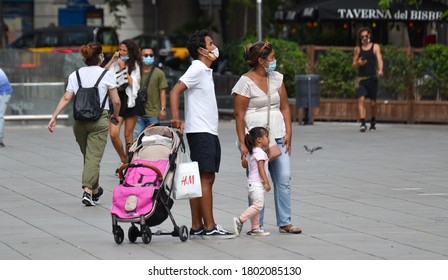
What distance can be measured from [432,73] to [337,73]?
1.90m

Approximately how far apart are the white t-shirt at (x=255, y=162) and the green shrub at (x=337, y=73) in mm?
13906

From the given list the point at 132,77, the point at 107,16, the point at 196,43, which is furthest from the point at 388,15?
the point at 107,16

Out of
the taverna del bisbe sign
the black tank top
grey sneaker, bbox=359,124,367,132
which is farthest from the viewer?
the taverna del bisbe sign

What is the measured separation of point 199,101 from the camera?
1098 cm

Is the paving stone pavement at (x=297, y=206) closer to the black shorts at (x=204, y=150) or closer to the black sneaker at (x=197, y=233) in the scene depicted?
the black sneaker at (x=197, y=233)

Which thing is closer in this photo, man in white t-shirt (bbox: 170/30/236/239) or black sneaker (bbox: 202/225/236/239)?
man in white t-shirt (bbox: 170/30/236/239)

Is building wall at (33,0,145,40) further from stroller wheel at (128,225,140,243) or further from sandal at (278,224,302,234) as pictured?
stroller wheel at (128,225,140,243)

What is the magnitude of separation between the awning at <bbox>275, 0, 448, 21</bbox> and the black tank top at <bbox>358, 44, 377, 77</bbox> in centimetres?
418

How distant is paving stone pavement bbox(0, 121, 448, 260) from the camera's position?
1037cm

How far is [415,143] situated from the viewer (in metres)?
20.6

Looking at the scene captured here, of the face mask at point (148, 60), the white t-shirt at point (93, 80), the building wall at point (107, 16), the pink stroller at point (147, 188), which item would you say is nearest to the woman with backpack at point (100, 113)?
the white t-shirt at point (93, 80)

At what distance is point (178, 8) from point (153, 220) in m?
42.0

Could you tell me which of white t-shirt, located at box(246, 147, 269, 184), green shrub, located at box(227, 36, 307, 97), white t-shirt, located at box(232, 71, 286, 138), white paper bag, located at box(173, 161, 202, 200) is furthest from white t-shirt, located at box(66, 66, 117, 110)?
green shrub, located at box(227, 36, 307, 97)

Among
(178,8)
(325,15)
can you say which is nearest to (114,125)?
(325,15)
